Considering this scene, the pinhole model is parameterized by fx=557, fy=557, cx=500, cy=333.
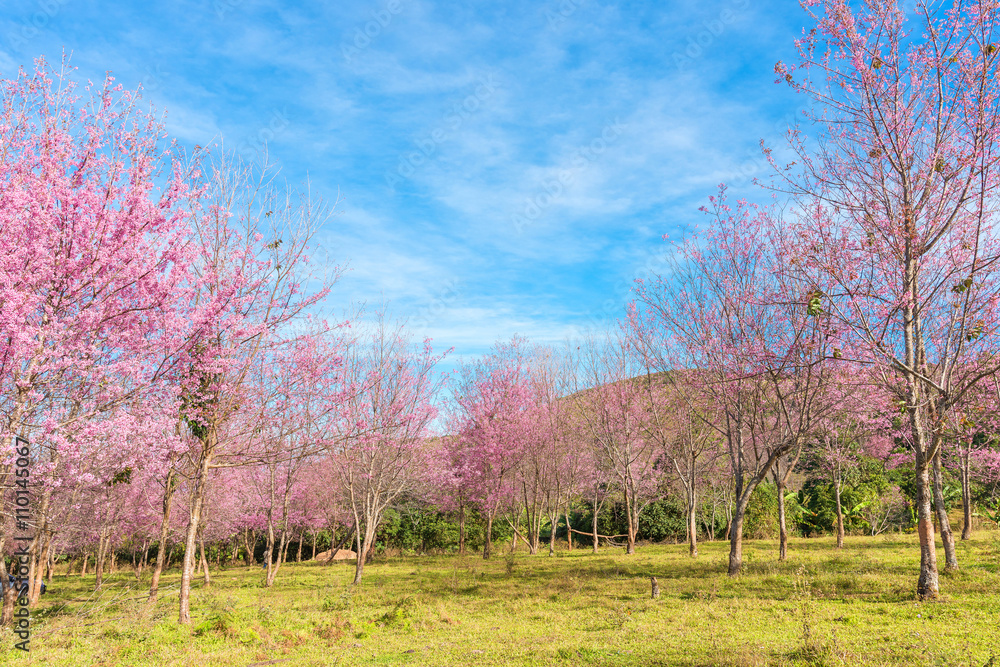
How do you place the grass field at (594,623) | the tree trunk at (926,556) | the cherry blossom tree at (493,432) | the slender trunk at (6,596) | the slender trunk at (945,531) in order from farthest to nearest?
the cherry blossom tree at (493,432) → the slender trunk at (945,531) → the slender trunk at (6,596) → the tree trunk at (926,556) → the grass field at (594,623)

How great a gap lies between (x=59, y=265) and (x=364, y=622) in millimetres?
8914

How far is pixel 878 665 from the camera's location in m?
6.64

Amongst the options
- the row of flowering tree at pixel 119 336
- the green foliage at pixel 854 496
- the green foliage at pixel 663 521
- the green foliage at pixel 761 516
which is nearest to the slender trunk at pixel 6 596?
the row of flowering tree at pixel 119 336

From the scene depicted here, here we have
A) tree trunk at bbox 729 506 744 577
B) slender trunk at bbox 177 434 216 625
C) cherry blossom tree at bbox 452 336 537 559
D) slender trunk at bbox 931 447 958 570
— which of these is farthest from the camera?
cherry blossom tree at bbox 452 336 537 559

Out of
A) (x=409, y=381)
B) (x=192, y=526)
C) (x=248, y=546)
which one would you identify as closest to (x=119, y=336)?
(x=192, y=526)

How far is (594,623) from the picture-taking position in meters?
→ 10.7

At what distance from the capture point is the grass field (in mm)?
7898

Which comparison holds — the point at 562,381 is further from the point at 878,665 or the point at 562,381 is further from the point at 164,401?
the point at 878,665

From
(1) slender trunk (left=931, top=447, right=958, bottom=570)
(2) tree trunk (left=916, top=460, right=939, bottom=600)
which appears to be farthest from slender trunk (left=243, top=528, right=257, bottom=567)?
(1) slender trunk (left=931, top=447, right=958, bottom=570)

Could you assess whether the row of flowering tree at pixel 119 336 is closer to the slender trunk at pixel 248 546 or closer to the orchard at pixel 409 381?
the orchard at pixel 409 381

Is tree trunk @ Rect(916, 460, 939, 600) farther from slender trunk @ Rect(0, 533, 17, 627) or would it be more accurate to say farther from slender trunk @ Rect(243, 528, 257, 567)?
slender trunk @ Rect(243, 528, 257, 567)

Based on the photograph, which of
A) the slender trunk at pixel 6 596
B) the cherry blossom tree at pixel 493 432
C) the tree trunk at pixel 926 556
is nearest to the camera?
the tree trunk at pixel 926 556

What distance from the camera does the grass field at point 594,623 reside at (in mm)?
7898

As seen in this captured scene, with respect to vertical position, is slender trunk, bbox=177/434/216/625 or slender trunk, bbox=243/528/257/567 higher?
A: slender trunk, bbox=177/434/216/625
